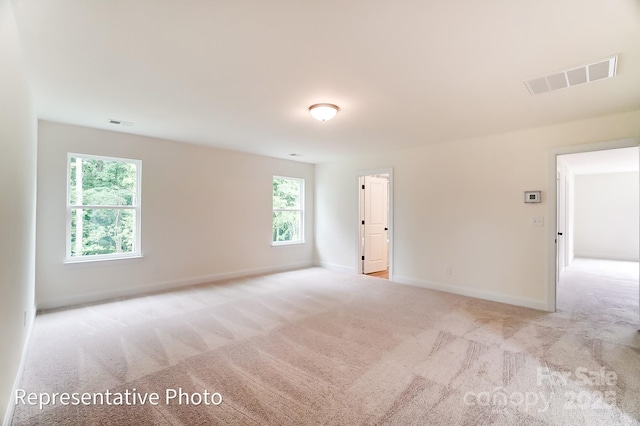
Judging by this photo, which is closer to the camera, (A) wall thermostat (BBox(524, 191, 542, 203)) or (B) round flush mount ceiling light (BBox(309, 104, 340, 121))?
(B) round flush mount ceiling light (BBox(309, 104, 340, 121))

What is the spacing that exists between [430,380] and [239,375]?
1.46 m

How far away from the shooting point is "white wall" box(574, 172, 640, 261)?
8.09 m

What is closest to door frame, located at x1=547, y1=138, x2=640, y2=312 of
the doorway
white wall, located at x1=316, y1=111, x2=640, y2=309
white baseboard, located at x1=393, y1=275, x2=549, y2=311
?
white wall, located at x1=316, y1=111, x2=640, y2=309

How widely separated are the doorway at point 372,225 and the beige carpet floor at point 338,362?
2.06 metres

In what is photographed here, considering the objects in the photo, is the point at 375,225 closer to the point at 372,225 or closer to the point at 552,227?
the point at 372,225

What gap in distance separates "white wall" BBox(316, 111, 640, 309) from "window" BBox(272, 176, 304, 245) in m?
1.68

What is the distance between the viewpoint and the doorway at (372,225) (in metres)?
6.25

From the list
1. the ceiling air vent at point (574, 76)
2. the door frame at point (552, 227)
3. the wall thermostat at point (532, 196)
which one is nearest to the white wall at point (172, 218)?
the wall thermostat at point (532, 196)

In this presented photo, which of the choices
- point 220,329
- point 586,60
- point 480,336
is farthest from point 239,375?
point 586,60

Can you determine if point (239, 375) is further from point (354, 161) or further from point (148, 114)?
point (354, 161)

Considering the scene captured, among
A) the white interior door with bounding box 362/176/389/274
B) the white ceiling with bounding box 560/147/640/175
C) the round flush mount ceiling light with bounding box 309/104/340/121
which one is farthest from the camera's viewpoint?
the white interior door with bounding box 362/176/389/274

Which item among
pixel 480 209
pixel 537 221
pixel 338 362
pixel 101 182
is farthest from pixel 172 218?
pixel 537 221

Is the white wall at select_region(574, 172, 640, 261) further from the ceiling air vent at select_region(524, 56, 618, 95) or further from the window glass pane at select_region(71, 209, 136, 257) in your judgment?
the window glass pane at select_region(71, 209, 136, 257)

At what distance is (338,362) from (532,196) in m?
3.48
